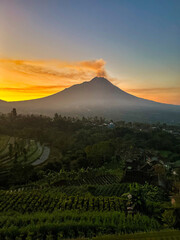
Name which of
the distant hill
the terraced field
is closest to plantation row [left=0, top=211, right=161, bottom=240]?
the terraced field

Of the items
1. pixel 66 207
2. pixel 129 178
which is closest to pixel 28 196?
pixel 66 207

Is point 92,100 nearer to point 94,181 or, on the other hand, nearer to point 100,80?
point 100,80

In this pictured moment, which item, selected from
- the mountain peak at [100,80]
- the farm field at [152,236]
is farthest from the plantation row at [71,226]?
the mountain peak at [100,80]

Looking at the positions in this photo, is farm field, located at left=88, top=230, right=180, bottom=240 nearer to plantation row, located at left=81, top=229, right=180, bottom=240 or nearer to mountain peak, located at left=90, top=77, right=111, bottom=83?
plantation row, located at left=81, top=229, right=180, bottom=240

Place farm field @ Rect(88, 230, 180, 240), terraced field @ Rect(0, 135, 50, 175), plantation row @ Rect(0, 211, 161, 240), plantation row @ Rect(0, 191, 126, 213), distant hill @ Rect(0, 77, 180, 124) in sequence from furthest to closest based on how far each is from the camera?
distant hill @ Rect(0, 77, 180, 124)
terraced field @ Rect(0, 135, 50, 175)
plantation row @ Rect(0, 191, 126, 213)
plantation row @ Rect(0, 211, 161, 240)
farm field @ Rect(88, 230, 180, 240)

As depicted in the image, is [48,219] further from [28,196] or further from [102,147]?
[102,147]

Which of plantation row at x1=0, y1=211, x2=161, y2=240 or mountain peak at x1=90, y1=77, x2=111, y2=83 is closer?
plantation row at x1=0, y1=211, x2=161, y2=240

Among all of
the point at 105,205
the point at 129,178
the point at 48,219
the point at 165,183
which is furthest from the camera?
the point at 129,178
